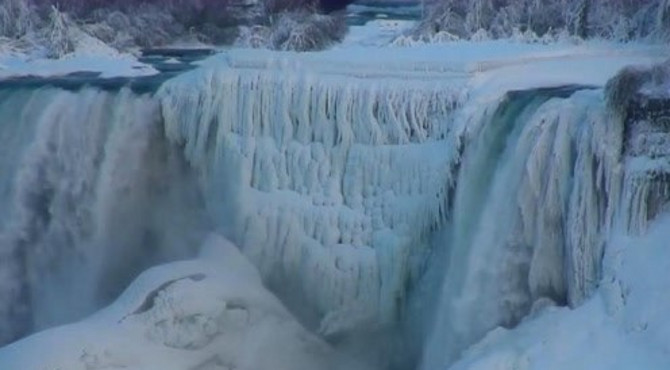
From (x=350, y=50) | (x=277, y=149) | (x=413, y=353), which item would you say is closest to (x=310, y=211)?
(x=277, y=149)

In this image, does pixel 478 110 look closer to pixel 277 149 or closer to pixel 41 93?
pixel 277 149

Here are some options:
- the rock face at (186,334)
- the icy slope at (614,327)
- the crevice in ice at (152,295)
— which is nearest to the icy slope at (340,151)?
the rock face at (186,334)

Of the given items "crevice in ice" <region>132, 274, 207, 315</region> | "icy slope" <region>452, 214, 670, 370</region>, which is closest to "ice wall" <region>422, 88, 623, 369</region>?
"icy slope" <region>452, 214, 670, 370</region>

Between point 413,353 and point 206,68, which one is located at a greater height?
point 206,68

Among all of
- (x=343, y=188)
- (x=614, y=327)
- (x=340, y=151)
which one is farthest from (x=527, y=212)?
(x=340, y=151)

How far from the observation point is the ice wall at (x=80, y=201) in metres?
11.1

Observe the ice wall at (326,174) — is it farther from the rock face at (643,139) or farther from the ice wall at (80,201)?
the rock face at (643,139)

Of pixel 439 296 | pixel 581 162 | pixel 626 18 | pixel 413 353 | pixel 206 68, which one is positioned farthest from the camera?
pixel 626 18

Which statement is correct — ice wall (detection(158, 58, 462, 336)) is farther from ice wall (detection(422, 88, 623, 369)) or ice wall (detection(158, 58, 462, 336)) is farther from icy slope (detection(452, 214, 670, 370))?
icy slope (detection(452, 214, 670, 370))

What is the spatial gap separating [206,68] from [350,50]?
183 centimetres

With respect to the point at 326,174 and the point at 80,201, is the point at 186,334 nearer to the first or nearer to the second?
the point at 326,174

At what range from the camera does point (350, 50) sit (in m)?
12.4

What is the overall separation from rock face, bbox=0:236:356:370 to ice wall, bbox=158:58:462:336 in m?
0.30

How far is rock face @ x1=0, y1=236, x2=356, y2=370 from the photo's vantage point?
969 centimetres
